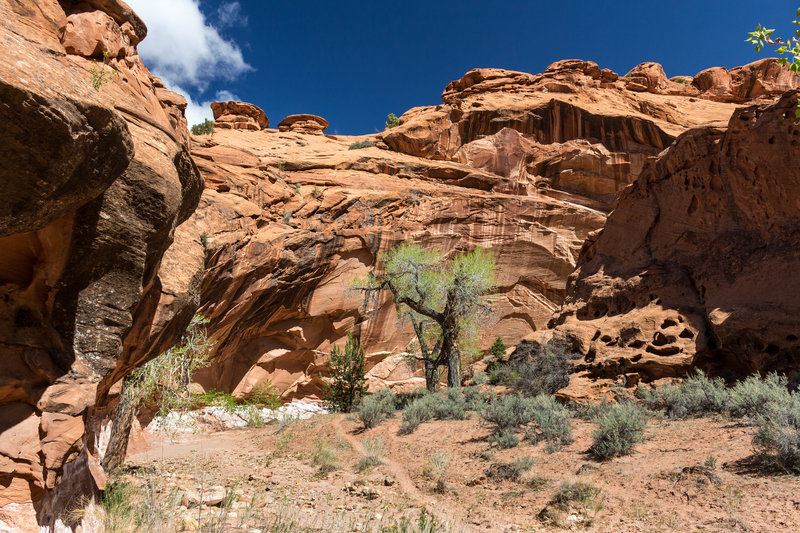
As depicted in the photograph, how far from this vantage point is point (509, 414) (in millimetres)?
8992

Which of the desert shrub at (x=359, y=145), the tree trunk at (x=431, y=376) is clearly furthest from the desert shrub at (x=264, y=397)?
the desert shrub at (x=359, y=145)

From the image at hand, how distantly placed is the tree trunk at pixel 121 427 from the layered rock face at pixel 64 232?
115 inches

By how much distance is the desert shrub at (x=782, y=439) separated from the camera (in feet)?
16.3

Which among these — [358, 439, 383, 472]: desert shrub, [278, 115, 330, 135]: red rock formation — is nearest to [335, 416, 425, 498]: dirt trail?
[358, 439, 383, 472]: desert shrub

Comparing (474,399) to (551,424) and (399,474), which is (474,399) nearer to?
(551,424)

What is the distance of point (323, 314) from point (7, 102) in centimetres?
1967

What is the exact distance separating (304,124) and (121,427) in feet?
109

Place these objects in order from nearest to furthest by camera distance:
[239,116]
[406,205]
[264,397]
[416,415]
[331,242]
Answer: [416,415] < [264,397] < [331,242] < [406,205] < [239,116]

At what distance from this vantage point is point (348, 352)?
17.0 meters

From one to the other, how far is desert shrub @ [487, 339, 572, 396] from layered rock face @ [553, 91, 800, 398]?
0.46 meters

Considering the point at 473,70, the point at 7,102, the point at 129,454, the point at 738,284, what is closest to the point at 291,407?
the point at 129,454

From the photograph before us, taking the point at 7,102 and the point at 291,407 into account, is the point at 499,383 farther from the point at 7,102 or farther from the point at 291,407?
the point at 7,102

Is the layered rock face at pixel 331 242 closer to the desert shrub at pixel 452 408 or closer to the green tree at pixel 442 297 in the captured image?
the green tree at pixel 442 297

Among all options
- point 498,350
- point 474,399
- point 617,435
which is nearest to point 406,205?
point 498,350
